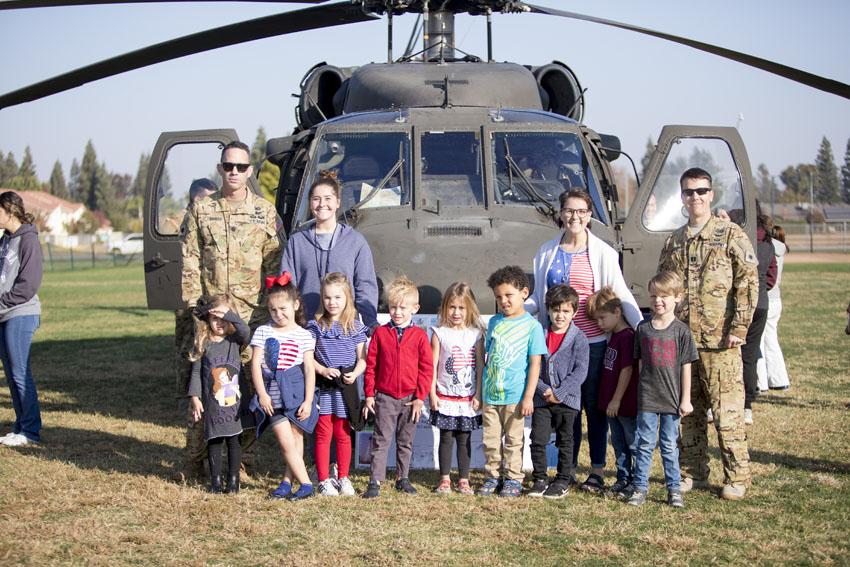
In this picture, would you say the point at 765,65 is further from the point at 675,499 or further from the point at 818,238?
the point at 818,238

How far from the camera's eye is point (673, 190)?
7012 millimetres

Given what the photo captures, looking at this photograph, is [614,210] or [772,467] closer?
[772,467]

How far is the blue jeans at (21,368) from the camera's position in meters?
7.29

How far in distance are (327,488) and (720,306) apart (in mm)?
2438

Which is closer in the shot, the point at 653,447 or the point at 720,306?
the point at 653,447

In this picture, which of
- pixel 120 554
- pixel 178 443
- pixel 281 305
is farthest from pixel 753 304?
pixel 178 443

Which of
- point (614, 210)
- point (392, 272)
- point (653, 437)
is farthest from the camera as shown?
point (614, 210)

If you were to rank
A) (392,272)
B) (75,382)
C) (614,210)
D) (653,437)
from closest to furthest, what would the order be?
(653,437) → (392,272) → (614,210) → (75,382)

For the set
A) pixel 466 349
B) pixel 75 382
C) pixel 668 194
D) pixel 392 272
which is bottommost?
pixel 75 382

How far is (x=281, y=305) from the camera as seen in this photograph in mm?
5621

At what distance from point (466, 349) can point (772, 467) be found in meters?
2.21

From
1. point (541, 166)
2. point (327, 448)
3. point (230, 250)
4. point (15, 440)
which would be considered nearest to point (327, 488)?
point (327, 448)

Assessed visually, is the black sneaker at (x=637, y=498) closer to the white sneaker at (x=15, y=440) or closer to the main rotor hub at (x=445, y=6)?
the white sneaker at (x=15, y=440)

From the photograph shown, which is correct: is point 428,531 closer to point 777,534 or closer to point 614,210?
point 777,534
